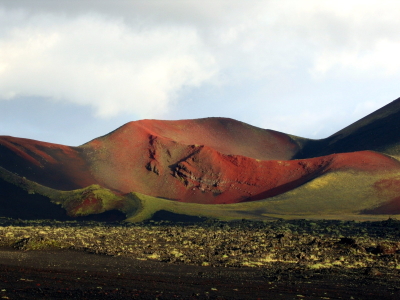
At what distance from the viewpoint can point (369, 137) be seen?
96688 mm

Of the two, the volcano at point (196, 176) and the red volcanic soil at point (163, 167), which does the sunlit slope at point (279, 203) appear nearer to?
the volcano at point (196, 176)

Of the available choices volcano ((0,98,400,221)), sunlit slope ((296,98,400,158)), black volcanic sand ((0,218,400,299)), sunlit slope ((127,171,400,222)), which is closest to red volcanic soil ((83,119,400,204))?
volcano ((0,98,400,221))

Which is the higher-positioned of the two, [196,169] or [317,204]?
[196,169]

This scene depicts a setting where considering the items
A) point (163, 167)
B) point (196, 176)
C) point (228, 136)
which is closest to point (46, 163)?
point (163, 167)

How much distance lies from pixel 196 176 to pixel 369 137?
37235 millimetres

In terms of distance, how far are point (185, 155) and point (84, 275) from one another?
6830 centimetres

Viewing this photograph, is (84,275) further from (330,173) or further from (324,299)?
(330,173)

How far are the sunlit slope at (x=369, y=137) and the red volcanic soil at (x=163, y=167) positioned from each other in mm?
10946

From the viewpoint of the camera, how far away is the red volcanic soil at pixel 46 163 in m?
71.3

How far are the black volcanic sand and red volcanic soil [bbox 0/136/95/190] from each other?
42827mm

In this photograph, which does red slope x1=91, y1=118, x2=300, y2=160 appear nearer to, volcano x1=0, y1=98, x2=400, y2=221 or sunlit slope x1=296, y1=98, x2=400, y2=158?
volcano x1=0, y1=98, x2=400, y2=221

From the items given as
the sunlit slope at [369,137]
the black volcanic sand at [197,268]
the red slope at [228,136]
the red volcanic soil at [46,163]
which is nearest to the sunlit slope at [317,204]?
the red volcanic soil at [46,163]

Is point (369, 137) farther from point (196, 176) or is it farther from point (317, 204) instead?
point (317, 204)

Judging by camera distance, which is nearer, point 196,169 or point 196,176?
point 196,176
